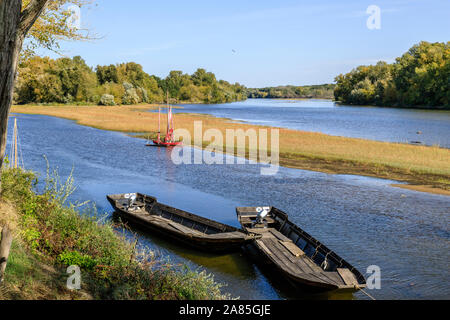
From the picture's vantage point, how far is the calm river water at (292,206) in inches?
544

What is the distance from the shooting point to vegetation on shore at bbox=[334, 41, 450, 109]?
4350 inches

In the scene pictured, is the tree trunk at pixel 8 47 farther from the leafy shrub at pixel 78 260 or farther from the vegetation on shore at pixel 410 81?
the vegetation on shore at pixel 410 81

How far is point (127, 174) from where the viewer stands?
97.6 feet

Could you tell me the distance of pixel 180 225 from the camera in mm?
16891

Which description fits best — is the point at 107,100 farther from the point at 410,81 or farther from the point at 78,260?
the point at 78,260

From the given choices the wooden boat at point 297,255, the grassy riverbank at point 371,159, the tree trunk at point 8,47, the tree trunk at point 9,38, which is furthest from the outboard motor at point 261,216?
the grassy riverbank at point 371,159

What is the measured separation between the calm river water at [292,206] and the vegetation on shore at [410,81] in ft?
316

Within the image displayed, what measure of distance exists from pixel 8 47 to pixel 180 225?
429 inches

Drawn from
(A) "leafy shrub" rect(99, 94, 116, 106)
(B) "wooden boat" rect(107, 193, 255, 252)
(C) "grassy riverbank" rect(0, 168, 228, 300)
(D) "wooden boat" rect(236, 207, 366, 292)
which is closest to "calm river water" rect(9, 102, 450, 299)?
(B) "wooden boat" rect(107, 193, 255, 252)

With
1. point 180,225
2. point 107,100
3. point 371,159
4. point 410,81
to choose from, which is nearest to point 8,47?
point 180,225

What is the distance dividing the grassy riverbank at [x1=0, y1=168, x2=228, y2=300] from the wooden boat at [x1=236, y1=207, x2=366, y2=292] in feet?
9.38

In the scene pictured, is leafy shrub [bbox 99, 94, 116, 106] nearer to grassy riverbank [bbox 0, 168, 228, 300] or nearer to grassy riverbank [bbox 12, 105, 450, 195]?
grassy riverbank [bbox 12, 105, 450, 195]

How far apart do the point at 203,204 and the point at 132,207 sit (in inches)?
188
